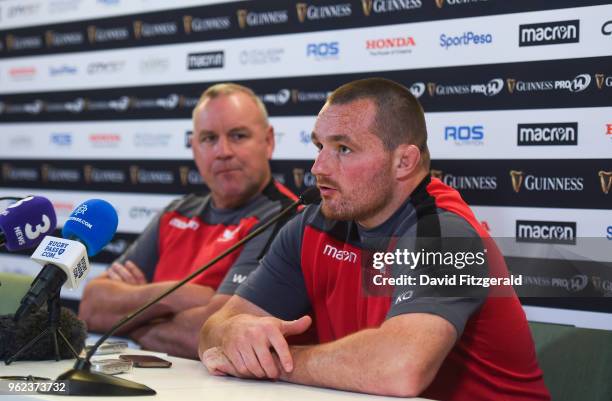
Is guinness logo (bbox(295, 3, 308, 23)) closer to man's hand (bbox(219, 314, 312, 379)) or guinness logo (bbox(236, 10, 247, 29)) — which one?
guinness logo (bbox(236, 10, 247, 29))

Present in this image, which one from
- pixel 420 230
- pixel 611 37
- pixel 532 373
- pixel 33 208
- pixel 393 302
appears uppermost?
pixel 611 37

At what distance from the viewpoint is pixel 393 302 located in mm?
2049

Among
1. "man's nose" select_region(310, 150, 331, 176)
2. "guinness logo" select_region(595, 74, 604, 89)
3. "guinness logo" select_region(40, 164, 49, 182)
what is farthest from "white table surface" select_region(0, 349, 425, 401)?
"guinness logo" select_region(40, 164, 49, 182)

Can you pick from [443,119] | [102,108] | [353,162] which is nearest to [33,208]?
[353,162]

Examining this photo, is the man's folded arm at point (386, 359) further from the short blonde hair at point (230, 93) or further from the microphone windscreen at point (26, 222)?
the short blonde hair at point (230, 93)

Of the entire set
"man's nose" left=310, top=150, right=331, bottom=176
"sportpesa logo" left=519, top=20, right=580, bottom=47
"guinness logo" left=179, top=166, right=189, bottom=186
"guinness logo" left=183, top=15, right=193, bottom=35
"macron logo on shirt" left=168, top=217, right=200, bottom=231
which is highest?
"guinness logo" left=183, top=15, right=193, bottom=35

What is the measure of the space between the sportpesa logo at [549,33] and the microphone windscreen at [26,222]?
168 centimetres

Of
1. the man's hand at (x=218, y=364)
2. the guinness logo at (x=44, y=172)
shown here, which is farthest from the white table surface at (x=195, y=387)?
the guinness logo at (x=44, y=172)

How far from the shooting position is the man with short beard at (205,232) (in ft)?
9.92

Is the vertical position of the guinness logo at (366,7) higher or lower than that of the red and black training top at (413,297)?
higher

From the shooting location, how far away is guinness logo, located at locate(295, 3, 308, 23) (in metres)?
3.48

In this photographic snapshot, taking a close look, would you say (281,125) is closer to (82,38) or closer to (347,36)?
(347,36)

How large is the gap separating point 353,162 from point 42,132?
2.81m

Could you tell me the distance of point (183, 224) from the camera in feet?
11.2
